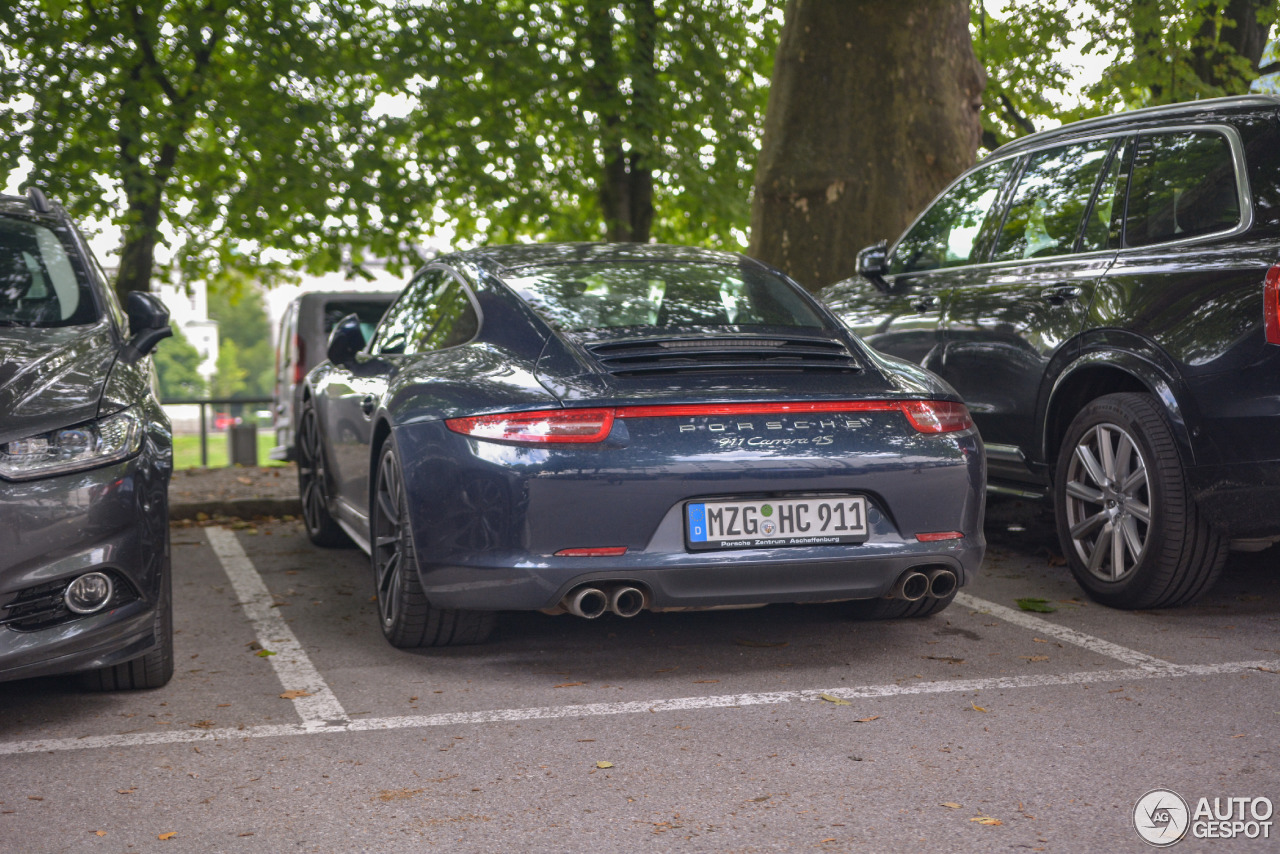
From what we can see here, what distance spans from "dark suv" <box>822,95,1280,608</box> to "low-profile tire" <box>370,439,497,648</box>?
2.43 m

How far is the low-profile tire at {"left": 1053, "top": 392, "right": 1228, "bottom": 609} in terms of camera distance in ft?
16.6

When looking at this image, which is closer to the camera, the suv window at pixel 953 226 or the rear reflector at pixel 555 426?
the rear reflector at pixel 555 426

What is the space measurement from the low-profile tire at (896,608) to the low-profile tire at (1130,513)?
72 cm

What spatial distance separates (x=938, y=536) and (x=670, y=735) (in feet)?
3.99

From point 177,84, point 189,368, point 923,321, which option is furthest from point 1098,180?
point 189,368

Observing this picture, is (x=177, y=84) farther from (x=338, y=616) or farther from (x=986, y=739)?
(x=986, y=739)

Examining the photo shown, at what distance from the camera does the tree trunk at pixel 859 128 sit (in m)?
10.3

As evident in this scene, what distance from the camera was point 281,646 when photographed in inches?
204

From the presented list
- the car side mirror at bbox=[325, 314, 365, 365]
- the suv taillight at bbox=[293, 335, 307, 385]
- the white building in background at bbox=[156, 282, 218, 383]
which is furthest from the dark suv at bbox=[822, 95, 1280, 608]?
the white building in background at bbox=[156, 282, 218, 383]

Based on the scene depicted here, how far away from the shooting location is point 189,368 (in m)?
72.1

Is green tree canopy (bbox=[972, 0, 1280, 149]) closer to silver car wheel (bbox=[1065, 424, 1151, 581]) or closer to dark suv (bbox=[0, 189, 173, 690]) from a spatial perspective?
silver car wheel (bbox=[1065, 424, 1151, 581])

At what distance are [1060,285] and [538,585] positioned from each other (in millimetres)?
2698

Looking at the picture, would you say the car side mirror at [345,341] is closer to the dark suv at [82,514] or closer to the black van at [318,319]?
the dark suv at [82,514]

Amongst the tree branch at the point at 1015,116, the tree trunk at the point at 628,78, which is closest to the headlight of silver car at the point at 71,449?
the tree trunk at the point at 628,78
